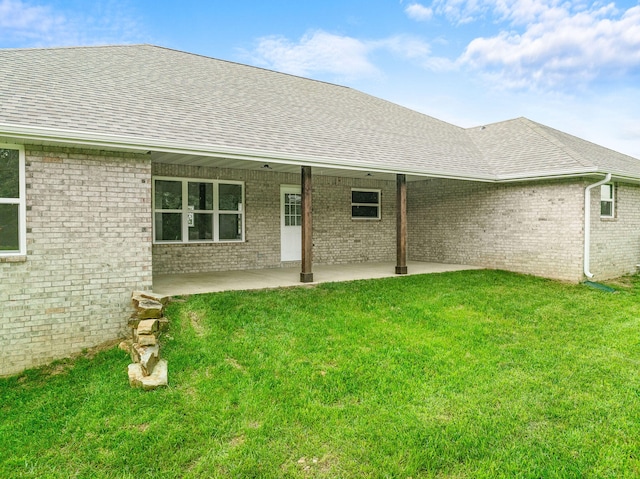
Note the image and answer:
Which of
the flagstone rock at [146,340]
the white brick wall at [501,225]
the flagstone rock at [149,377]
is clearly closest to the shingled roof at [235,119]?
the white brick wall at [501,225]

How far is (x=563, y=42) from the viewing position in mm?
15492

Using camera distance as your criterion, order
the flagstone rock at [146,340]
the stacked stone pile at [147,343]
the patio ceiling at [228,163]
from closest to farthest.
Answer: the stacked stone pile at [147,343], the flagstone rock at [146,340], the patio ceiling at [228,163]

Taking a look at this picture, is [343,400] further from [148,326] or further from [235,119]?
[235,119]

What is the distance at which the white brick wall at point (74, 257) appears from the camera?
19.6ft

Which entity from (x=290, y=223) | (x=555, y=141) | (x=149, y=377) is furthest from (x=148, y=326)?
(x=555, y=141)

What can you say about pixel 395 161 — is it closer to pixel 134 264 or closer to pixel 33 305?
pixel 134 264

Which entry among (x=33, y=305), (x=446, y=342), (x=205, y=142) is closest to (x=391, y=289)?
(x=446, y=342)

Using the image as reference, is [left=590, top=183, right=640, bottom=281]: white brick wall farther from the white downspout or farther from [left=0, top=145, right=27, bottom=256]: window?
[left=0, top=145, right=27, bottom=256]: window

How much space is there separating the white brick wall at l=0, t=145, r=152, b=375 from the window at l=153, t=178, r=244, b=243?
11.3 ft

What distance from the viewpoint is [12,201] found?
19.5 feet

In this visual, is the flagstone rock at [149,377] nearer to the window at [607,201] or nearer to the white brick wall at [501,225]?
the white brick wall at [501,225]

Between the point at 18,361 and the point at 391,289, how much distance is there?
658 cm

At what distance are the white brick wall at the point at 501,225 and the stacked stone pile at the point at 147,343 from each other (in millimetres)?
9440

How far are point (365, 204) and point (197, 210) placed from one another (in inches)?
221
